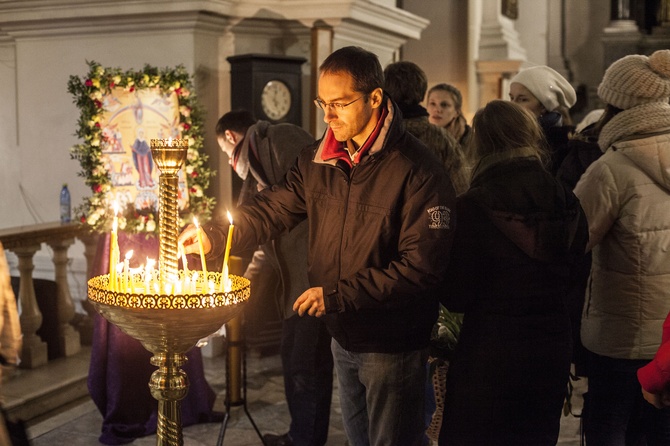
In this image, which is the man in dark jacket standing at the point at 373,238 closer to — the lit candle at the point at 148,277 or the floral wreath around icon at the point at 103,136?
the lit candle at the point at 148,277

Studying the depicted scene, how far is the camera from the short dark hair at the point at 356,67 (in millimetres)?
2660

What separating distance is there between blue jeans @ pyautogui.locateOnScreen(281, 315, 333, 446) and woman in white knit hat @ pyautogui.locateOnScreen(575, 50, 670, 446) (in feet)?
4.36

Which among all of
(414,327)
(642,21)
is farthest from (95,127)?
(642,21)

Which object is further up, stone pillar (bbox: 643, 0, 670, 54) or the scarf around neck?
stone pillar (bbox: 643, 0, 670, 54)

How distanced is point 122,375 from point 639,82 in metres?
2.99

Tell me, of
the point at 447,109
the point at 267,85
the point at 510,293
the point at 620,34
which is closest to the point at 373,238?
the point at 510,293

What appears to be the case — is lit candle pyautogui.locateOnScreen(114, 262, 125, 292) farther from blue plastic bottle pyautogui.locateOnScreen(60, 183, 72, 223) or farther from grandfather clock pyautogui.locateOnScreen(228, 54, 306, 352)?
blue plastic bottle pyautogui.locateOnScreen(60, 183, 72, 223)

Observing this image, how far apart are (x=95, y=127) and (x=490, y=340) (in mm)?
2938

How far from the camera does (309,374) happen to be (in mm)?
4254

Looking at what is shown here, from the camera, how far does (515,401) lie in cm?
286

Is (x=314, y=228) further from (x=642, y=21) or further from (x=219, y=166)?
(x=642, y=21)

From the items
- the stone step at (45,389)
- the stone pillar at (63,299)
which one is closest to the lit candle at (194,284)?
the stone step at (45,389)

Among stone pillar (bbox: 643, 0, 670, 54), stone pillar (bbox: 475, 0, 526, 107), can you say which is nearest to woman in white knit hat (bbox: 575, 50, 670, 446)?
stone pillar (bbox: 475, 0, 526, 107)

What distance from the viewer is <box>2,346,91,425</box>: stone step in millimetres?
5035
